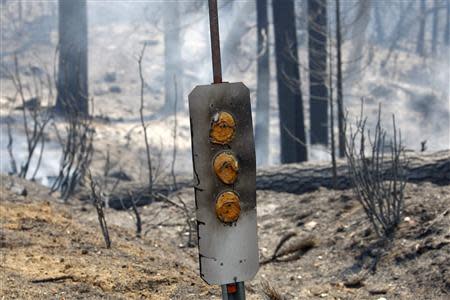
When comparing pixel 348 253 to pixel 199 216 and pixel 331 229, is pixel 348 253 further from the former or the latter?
pixel 199 216

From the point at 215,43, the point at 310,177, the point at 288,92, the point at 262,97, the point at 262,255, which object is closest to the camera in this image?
the point at 215,43

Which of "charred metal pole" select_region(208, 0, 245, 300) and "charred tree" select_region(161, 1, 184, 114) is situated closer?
"charred metal pole" select_region(208, 0, 245, 300)

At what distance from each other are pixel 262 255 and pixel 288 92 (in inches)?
334

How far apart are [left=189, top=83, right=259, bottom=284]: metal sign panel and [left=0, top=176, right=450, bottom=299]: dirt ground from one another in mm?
1768

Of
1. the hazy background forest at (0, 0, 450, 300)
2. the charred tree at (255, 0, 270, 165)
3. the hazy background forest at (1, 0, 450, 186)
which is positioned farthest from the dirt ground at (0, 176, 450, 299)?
the charred tree at (255, 0, 270, 165)

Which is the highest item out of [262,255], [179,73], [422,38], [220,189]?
[422,38]

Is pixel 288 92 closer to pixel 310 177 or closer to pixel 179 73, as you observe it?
pixel 310 177

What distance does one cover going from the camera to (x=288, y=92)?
16438 millimetres

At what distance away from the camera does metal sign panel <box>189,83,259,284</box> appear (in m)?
3.94

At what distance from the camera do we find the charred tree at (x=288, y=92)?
634 inches

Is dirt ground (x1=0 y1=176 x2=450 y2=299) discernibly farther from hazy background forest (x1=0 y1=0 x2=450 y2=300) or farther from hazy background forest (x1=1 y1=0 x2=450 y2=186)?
hazy background forest (x1=1 y1=0 x2=450 y2=186)

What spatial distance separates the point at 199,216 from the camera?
395 centimetres

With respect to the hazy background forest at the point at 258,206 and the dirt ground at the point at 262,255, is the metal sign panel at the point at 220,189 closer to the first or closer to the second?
the hazy background forest at the point at 258,206

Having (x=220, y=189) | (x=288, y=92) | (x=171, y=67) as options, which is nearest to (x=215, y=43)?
(x=220, y=189)
